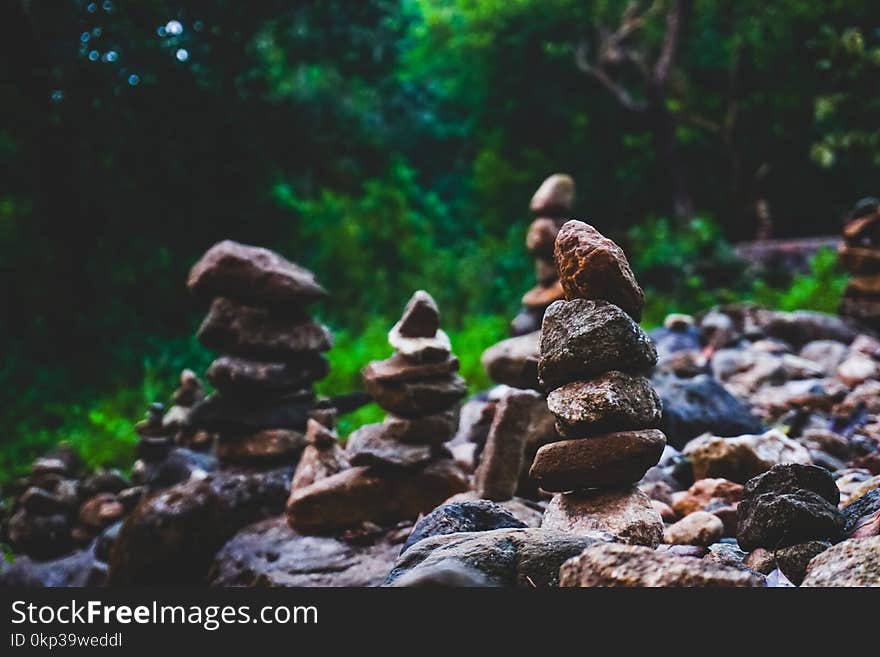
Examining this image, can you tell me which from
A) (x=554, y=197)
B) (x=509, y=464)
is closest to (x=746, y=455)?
(x=509, y=464)

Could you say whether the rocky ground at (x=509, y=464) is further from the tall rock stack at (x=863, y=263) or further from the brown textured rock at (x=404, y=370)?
the tall rock stack at (x=863, y=263)

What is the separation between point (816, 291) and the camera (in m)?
10.7

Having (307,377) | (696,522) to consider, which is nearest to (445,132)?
(307,377)

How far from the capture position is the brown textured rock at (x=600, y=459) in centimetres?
290

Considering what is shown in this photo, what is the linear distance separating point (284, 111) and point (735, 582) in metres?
12.2

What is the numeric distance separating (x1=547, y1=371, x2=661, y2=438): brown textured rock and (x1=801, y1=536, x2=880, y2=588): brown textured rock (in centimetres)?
86

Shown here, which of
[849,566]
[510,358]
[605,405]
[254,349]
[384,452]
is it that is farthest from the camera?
[254,349]

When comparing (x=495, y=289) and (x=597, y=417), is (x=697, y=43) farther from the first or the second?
(x=597, y=417)

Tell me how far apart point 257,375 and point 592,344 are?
3.61 meters

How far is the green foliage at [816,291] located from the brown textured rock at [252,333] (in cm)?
727

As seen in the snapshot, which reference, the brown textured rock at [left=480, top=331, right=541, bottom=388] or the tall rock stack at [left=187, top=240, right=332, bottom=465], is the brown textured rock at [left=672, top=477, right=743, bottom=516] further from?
the tall rock stack at [left=187, top=240, right=332, bottom=465]

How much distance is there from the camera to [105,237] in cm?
1142

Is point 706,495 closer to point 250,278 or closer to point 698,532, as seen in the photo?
point 698,532

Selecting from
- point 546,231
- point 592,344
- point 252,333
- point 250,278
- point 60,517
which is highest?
point 546,231
